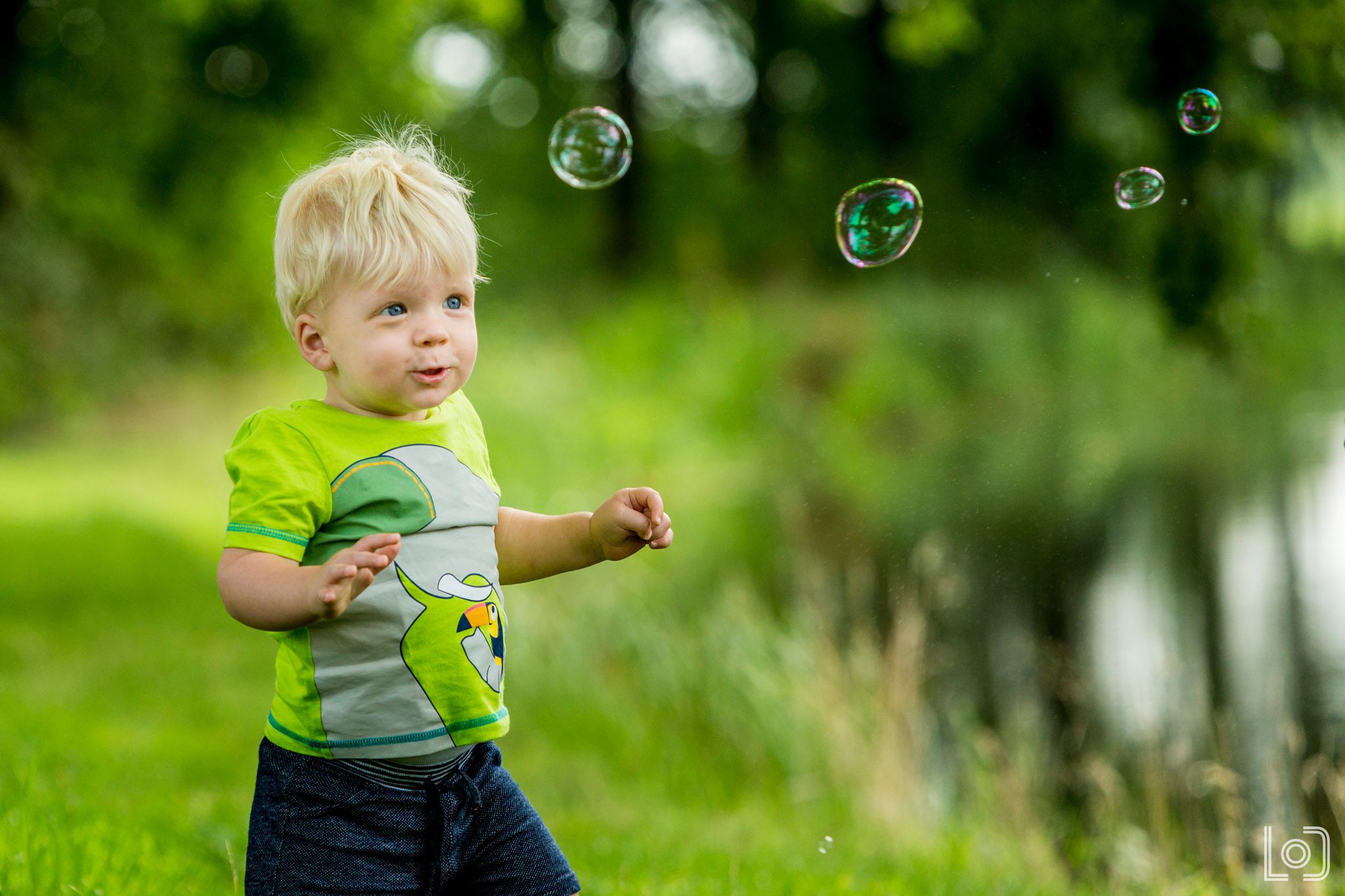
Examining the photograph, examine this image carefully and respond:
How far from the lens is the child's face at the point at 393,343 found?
190cm

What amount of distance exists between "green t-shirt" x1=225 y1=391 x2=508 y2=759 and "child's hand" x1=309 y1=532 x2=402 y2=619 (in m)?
0.15

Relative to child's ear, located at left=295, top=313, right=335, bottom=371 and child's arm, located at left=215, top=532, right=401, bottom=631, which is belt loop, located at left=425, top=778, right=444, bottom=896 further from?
child's ear, located at left=295, top=313, right=335, bottom=371

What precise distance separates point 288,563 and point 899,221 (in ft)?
7.53

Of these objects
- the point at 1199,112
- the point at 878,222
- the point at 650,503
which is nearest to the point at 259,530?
the point at 650,503

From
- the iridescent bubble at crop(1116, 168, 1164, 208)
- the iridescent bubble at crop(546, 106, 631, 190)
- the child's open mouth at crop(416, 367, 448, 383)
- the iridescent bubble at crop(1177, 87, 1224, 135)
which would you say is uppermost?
the iridescent bubble at crop(1177, 87, 1224, 135)

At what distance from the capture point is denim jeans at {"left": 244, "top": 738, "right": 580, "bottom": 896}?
1.90 meters

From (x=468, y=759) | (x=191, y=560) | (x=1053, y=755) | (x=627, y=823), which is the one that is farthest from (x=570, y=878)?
(x=191, y=560)

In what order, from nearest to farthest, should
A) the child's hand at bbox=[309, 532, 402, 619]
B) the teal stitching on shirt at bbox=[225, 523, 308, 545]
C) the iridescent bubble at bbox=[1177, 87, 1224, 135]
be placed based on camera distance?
the child's hand at bbox=[309, 532, 402, 619] → the teal stitching on shirt at bbox=[225, 523, 308, 545] → the iridescent bubble at bbox=[1177, 87, 1224, 135]

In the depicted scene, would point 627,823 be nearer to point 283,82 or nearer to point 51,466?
point 283,82

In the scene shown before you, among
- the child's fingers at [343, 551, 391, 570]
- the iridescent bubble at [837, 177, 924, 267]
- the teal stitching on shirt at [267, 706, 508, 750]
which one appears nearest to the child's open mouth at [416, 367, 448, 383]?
the child's fingers at [343, 551, 391, 570]

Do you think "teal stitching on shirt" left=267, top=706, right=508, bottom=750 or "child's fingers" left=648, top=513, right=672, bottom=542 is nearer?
"teal stitching on shirt" left=267, top=706, right=508, bottom=750

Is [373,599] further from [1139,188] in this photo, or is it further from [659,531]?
[1139,188]

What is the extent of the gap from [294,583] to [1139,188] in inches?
117

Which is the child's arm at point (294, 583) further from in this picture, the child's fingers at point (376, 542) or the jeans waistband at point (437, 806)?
the jeans waistband at point (437, 806)
